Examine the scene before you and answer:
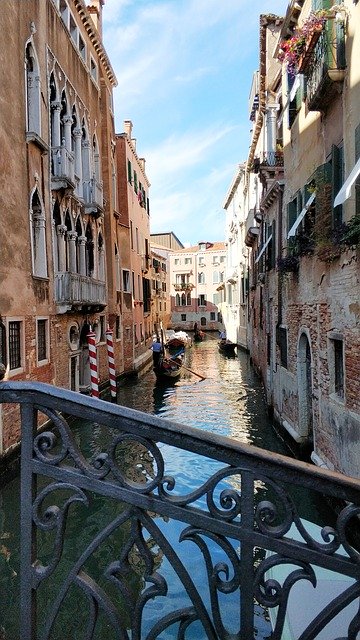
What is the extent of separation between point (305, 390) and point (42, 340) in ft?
15.5

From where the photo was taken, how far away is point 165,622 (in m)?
1.16

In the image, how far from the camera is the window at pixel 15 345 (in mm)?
7164

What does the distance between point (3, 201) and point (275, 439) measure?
5.82 metres

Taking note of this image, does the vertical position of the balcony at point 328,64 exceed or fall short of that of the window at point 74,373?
it exceeds it

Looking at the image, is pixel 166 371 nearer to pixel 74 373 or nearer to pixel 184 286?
pixel 74 373

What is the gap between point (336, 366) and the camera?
17.1ft

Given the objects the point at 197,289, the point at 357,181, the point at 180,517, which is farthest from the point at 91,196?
the point at 197,289

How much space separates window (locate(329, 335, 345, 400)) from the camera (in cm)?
504

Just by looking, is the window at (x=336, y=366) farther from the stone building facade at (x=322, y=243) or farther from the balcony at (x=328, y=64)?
the balcony at (x=328, y=64)

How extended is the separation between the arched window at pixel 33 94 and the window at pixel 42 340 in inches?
134

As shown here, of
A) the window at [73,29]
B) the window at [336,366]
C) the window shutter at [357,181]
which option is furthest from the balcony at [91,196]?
the window shutter at [357,181]

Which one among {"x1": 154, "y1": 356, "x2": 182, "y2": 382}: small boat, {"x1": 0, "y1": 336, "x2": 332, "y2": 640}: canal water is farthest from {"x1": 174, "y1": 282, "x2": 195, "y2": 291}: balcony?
{"x1": 154, "y1": 356, "x2": 182, "y2": 382}: small boat

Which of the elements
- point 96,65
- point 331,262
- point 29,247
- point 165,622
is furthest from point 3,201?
point 96,65

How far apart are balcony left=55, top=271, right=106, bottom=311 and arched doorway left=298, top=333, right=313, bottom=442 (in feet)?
16.1
